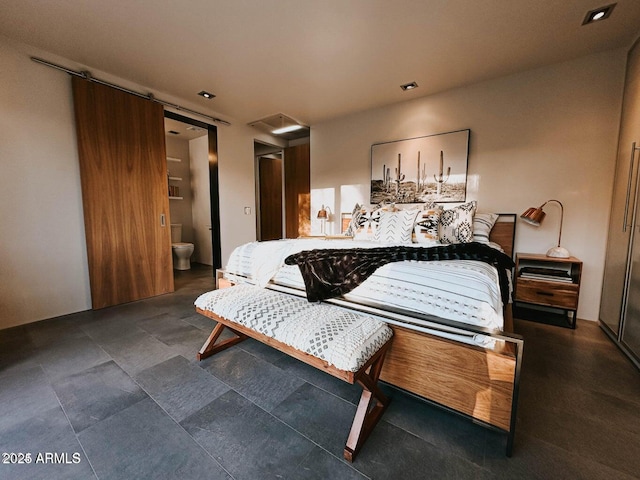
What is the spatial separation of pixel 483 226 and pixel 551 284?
78 centimetres

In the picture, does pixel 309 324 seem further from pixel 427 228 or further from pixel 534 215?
pixel 534 215

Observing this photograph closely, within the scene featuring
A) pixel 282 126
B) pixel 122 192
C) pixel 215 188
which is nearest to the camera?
pixel 122 192

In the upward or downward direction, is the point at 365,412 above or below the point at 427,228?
below

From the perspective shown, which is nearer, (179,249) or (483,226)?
(483,226)

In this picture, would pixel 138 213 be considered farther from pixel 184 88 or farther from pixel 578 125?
pixel 578 125

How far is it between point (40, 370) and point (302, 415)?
183 centimetres

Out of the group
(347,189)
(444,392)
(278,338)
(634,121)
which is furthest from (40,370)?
(634,121)

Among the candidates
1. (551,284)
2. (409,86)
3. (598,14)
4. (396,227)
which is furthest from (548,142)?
(396,227)

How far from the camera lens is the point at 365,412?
117 cm

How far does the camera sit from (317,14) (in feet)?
6.37

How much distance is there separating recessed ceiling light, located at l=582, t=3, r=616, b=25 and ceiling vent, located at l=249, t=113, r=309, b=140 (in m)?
3.23

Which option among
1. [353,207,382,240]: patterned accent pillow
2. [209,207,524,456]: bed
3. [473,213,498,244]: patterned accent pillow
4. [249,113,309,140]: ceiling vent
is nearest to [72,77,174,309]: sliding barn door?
[249,113,309,140]: ceiling vent

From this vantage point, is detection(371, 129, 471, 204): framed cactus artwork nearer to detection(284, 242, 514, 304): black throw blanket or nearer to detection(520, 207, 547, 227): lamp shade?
detection(520, 207, 547, 227): lamp shade

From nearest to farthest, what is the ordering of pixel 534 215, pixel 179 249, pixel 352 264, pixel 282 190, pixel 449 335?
pixel 449 335, pixel 352 264, pixel 534 215, pixel 179 249, pixel 282 190
